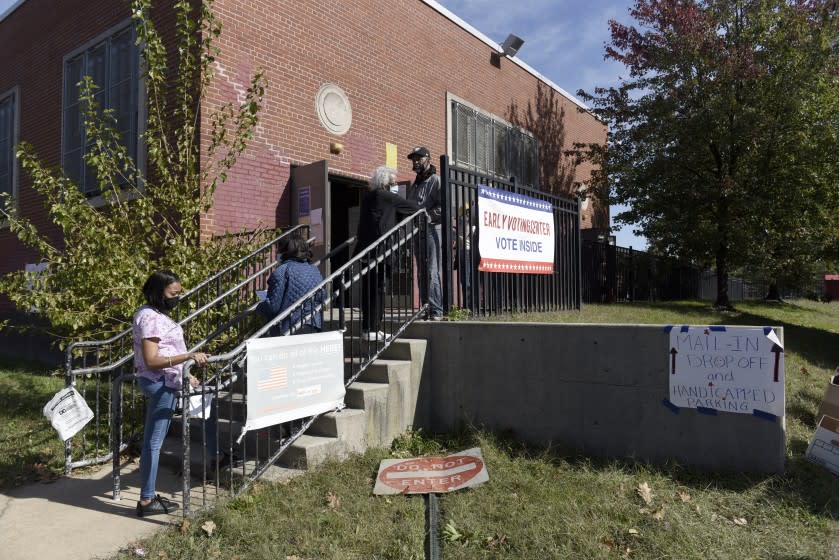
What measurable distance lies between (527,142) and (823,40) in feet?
20.3

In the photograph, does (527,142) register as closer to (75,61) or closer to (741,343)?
(75,61)

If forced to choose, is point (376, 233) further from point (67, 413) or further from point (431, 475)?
point (67, 413)

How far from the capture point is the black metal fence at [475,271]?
667 cm

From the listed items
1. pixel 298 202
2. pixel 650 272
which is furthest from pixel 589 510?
pixel 650 272

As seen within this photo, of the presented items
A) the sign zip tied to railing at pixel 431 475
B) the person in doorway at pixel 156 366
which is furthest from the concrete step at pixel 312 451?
the person in doorway at pixel 156 366

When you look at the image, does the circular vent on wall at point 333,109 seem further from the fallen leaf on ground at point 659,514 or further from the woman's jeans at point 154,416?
the fallen leaf on ground at point 659,514

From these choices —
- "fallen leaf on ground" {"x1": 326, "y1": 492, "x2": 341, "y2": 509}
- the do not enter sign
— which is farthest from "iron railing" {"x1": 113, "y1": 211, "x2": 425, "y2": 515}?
the do not enter sign

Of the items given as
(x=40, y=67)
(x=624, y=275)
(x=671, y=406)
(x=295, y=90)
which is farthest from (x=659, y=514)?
(x=40, y=67)

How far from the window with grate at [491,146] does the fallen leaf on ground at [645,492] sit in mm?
9210

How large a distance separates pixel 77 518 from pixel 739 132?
1223cm

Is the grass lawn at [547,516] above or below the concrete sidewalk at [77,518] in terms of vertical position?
above

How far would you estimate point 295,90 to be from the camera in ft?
30.7

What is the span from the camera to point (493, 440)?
5.39 m

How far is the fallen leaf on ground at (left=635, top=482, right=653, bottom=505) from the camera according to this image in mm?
4044
